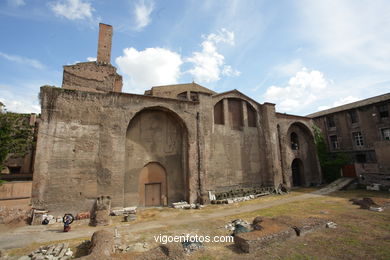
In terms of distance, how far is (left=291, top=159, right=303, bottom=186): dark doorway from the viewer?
77.7 ft

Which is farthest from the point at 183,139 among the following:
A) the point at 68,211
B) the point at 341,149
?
the point at 341,149

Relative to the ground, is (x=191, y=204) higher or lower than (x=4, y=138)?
lower

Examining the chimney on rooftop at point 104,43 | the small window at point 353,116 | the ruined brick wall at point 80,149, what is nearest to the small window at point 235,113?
the ruined brick wall at point 80,149

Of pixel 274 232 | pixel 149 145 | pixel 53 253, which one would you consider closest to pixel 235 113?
pixel 149 145

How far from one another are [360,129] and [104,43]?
113 feet

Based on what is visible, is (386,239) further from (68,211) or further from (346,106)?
(346,106)

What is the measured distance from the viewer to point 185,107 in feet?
53.3

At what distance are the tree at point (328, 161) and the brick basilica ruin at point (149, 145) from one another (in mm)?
1045

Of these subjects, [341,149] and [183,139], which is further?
[341,149]

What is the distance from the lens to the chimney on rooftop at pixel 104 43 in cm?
2311

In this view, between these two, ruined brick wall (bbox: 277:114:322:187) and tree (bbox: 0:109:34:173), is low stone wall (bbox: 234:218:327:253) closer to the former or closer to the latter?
ruined brick wall (bbox: 277:114:322:187)

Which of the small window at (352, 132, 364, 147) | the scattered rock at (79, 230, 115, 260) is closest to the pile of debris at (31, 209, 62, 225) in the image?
the scattered rock at (79, 230, 115, 260)

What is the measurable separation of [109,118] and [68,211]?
6.40m

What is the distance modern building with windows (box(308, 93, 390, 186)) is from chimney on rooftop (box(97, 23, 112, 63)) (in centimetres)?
3091
